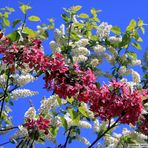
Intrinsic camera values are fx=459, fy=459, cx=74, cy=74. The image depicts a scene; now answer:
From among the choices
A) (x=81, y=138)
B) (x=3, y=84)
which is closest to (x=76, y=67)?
(x=3, y=84)

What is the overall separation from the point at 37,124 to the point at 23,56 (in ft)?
2.83

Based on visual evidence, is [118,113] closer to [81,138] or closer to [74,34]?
[81,138]

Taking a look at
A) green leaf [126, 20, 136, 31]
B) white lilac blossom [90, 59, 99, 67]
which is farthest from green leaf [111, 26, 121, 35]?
white lilac blossom [90, 59, 99, 67]

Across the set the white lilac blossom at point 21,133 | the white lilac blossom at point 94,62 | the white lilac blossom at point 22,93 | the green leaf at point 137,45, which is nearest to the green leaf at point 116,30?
the green leaf at point 137,45

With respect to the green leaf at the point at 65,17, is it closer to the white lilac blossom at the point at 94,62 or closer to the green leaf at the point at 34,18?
the white lilac blossom at the point at 94,62

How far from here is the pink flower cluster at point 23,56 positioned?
214 inches

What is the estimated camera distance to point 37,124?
18.6 feet

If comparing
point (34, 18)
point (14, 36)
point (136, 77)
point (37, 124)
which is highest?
point (34, 18)

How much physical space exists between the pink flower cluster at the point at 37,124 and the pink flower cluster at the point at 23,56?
68 cm

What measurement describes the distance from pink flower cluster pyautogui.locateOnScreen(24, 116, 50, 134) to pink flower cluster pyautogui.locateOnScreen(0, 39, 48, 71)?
68 centimetres

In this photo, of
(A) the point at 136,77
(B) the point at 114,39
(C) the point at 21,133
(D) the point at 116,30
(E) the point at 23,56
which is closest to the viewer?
(E) the point at 23,56

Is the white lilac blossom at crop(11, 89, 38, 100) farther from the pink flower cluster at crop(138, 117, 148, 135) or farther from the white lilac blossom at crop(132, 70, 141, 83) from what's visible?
the white lilac blossom at crop(132, 70, 141, 83)

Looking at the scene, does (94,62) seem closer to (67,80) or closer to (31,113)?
(31,113)

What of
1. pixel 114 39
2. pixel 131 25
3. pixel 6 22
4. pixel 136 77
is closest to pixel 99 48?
pixel 114 39
